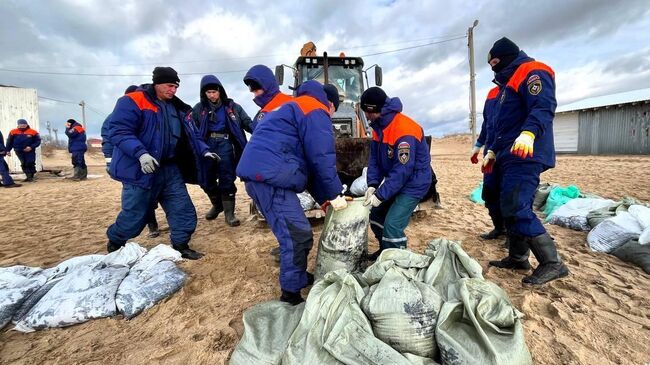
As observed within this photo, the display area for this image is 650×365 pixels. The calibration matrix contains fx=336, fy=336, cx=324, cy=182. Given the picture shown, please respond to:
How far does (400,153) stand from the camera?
2469 millimetres

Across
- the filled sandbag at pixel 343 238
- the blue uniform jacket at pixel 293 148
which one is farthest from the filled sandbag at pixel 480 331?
the blue uniform jacket at pixel 293 148

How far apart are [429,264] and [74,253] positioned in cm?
335

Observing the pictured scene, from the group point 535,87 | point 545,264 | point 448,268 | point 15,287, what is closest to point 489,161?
point 535,87

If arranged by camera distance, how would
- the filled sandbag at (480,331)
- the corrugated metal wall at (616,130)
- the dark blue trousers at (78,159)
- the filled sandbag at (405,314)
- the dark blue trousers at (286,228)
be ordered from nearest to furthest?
the filled sandbag at (480,331)
the filled sandbag at (405,314)
the dark blue trousers at (286,228)
the dark blue trousers at (78,159)
the corrugated metal wall at (616,130)

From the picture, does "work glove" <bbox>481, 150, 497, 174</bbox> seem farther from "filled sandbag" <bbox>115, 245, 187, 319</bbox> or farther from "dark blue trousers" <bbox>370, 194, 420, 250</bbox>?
"filled sandbag" <bbox>115, 245, 187, 319</bbox>

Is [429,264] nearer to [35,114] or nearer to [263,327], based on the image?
Result: [263,327]

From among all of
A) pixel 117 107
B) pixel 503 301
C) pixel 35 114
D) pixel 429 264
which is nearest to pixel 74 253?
pixel 117 107

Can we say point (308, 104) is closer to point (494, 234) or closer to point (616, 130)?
point (494, 234)

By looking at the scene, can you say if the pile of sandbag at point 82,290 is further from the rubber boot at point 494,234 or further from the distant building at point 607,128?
the distant building at point 607,128

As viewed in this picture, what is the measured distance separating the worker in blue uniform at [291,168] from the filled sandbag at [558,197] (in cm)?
367

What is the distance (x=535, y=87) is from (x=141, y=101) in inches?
115

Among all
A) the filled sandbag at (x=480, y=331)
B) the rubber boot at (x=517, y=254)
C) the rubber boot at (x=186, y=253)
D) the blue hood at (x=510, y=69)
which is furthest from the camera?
the rubber boot at (x=186, y=253)

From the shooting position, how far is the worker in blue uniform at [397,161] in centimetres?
248

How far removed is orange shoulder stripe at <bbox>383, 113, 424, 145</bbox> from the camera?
2.52 m
